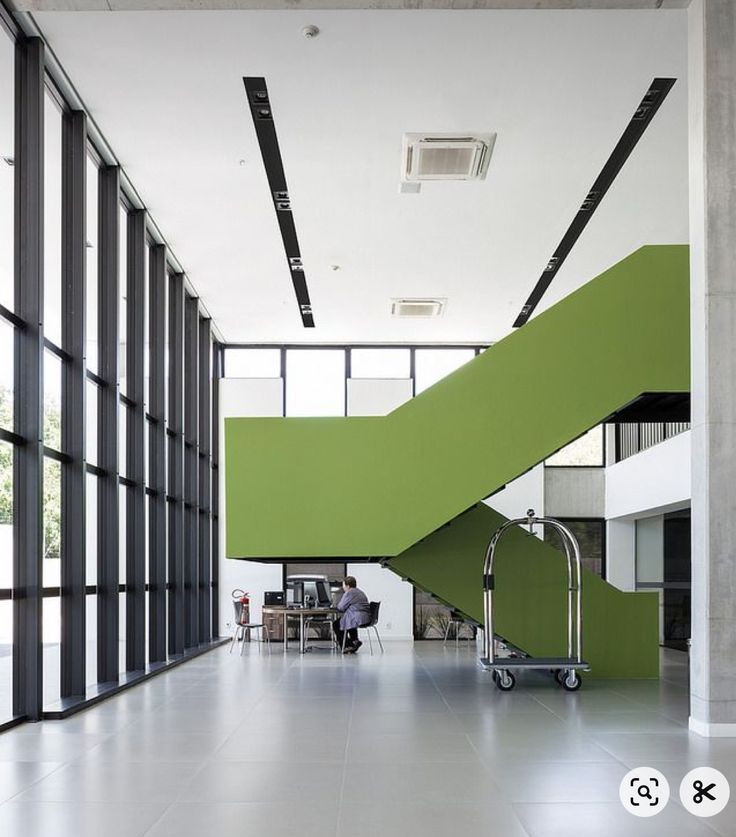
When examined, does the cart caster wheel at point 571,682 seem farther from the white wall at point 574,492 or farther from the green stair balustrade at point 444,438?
the white wall at point 574,492

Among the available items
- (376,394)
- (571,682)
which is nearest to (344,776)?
(571,682)

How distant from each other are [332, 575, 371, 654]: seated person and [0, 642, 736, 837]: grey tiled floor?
16.0ft

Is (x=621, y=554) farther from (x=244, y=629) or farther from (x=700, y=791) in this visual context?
(x=700, y=791)

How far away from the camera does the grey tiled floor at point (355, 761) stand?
5305 mm

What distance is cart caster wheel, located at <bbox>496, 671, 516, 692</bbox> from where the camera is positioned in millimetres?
11195

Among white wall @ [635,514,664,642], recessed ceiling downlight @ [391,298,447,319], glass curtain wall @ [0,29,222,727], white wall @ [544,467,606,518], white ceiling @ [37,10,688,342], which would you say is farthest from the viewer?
white wall @ [544,467,606,518]

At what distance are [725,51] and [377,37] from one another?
2744mm

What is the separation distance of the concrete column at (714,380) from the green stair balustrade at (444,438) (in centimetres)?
211

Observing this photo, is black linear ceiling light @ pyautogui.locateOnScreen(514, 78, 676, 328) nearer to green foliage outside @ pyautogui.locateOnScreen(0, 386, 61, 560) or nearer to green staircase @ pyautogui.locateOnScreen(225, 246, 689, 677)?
green staircase @ pyautogui.locateOnScreen(225, 246, 689, 677)

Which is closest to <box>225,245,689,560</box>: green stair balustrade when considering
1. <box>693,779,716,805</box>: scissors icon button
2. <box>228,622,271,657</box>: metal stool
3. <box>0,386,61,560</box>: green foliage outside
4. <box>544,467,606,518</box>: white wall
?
A: <box>0,386,61,560</box>: green foliage outside

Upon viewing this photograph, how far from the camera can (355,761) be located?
23.1 ft

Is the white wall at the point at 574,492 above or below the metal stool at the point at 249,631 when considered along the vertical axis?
above

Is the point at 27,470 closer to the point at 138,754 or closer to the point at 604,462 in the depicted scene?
the point at 138,754

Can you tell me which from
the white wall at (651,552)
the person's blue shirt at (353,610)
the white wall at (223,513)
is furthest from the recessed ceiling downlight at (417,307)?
the white wall at (651,552)
